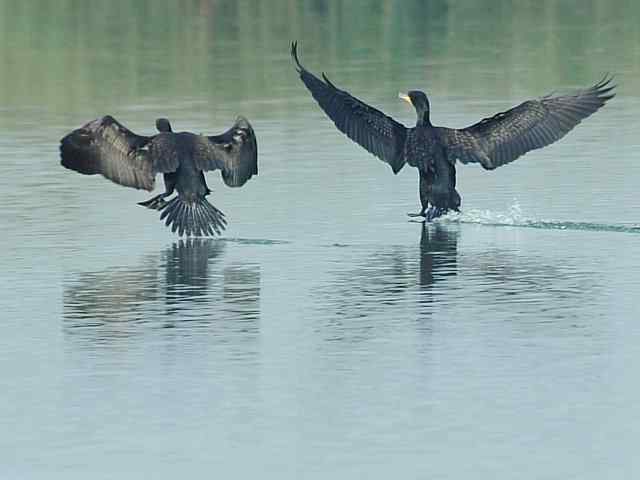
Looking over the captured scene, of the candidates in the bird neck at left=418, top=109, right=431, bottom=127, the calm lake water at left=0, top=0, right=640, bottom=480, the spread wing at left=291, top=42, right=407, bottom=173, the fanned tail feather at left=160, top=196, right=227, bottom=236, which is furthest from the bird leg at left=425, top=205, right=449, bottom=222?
the fanned tail feather at left=160, top=196, right=227, bottom=236

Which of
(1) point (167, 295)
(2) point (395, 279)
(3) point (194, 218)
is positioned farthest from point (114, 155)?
(2) point (395, 279)

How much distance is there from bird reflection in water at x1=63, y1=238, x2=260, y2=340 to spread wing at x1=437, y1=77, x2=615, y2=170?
2.41 m

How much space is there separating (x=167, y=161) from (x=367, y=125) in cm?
201

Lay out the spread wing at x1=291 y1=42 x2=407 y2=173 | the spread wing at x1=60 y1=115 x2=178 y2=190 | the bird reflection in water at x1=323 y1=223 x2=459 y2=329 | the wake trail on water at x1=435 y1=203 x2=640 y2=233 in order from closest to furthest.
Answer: the bird reflection in water at x1=323 y1=223 x2=459 y2=329, the wake trail on water at x1=435 y1=203 x2=640 y2=233, the spread wing at x1=60 y1=115 x2=178 y2=190, the spread wing at x1=291 y1=42 x2=407 y2=173

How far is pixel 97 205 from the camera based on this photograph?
18.1 metres

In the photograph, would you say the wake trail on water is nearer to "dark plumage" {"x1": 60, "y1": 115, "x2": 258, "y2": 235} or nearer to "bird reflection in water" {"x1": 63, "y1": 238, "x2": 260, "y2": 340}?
"dark plumage" {"x1": 60, "y1": 115, "x2": 258, "y2": 235}

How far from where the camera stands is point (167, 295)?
1414 cm

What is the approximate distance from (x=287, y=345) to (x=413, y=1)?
2834 cm

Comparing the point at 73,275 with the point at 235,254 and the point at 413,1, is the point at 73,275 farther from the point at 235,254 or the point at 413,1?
the point at 413,1

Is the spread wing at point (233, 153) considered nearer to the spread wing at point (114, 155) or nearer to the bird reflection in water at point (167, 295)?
the spread wing at point (114, 155)

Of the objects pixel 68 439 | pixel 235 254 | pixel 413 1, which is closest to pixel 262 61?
pixel 413 1

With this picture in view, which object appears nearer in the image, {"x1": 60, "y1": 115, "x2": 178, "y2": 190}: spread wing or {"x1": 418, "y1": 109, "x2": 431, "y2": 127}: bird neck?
{"x1": 60, "y1": 115, "x2": 178, "y2": 190}: spread wing

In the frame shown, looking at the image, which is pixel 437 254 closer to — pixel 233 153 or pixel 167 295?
pixel 233 153

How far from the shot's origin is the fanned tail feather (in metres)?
16.4
